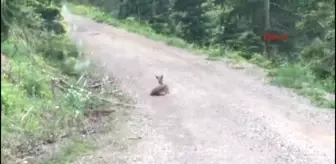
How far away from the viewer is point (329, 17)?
6602mm

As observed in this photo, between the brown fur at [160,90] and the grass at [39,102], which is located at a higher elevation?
the grass at [39,102]

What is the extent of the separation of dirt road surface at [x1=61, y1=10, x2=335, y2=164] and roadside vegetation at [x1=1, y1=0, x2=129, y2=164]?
65cm

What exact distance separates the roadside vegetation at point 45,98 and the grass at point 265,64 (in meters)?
3.48

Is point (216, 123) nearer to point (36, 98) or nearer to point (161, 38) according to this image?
point (36, 98)

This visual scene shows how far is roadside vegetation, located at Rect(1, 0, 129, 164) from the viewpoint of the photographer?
8.55 meters

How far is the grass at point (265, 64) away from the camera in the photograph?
8998 mm

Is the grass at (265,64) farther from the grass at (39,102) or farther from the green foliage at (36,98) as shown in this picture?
the green foliage at (36,98)

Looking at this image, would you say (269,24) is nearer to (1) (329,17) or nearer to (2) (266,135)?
(2) (266,135)

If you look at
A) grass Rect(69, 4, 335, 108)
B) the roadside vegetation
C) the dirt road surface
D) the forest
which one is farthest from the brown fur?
grass Rect(69, 4, 335, 108)

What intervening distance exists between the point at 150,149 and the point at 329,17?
3398mm

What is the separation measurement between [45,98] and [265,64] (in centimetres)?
677

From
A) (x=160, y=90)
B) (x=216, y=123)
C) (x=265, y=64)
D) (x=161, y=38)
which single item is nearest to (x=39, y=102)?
(x=160, y=90)

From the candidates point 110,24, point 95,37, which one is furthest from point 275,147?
point 110,24

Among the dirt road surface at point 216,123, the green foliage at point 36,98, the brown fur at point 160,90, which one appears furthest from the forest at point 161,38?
the brown fur at point 160,90
